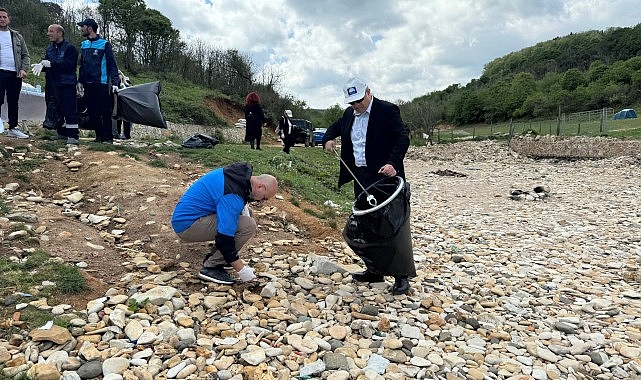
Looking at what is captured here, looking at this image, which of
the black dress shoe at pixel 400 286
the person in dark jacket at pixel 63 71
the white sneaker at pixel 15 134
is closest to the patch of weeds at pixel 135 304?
the black dress shoe at pixel 400 286

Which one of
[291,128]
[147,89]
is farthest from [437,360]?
[291,128]

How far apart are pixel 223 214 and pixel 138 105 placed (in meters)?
5.91

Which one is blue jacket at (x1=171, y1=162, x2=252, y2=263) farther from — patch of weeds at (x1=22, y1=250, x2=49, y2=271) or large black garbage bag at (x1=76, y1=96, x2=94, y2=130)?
large black garbage bag at (x1=76, y1=96, x2=94, y2=130)

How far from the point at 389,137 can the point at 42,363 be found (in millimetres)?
3162

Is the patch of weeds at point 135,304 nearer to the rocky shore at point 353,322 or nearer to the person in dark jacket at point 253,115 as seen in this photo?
the rocky shore at point 353,322

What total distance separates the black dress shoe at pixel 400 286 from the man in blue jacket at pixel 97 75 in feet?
20.5

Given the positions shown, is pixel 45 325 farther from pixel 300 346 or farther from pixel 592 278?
pixel 592 278

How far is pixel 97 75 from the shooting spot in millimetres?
7648

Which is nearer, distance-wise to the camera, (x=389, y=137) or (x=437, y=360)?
(x=437, y=360)

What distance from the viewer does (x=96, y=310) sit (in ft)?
10.5

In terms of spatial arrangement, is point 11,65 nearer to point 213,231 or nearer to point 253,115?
point 213,231

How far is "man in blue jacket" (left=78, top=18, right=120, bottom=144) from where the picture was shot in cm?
751

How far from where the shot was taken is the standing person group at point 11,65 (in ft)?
23.4

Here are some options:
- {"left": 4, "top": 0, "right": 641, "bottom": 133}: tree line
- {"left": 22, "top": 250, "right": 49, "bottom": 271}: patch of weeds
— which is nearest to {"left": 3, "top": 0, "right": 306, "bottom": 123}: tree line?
{"left": 4, "top": 0, "right": 641, "bottom": 133}: tree line
